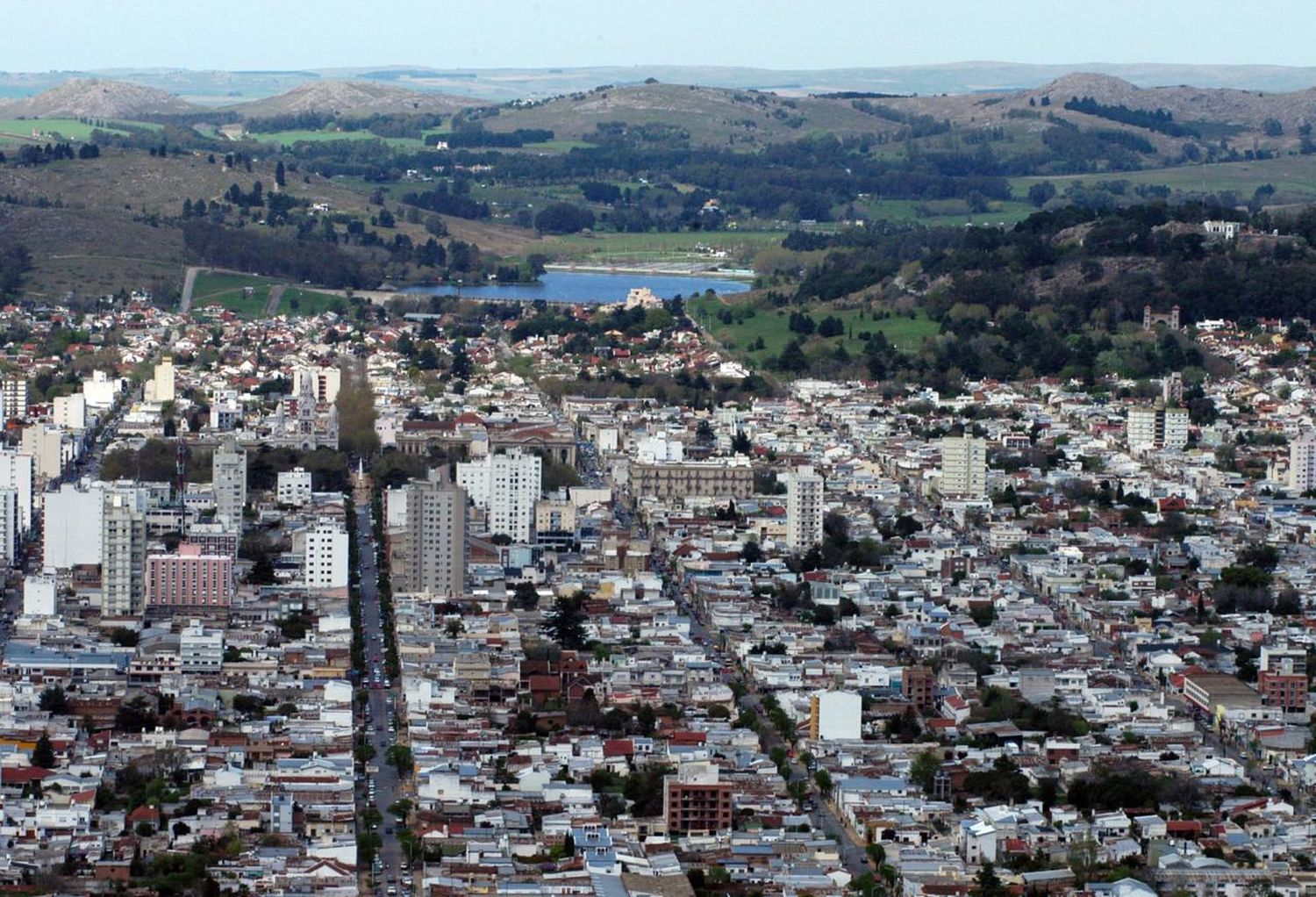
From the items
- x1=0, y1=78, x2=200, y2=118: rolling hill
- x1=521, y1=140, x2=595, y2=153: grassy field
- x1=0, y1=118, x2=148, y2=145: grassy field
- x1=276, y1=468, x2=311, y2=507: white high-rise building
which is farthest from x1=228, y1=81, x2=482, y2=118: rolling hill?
x1=276, y1=468, x2=311, y2=507: white high-rise building

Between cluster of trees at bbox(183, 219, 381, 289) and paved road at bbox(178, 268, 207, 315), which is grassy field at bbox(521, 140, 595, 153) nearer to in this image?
cluster of trees at bbox(183, 219, 381, 289)

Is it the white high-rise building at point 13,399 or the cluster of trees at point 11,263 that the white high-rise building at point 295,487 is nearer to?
the white high-rise building at point 13,399

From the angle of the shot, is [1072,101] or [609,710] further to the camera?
[1072,101]

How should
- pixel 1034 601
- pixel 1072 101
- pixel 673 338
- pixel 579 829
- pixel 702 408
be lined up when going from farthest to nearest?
pixel 1072 101, pixel 673 338, pixel 702 408, pixel 1034 601, pixel 579 829

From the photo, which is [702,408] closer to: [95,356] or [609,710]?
[95,356]

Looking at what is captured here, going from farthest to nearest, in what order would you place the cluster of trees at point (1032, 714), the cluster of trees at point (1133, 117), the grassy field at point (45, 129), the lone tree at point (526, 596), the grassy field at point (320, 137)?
the cluster of trees at point (1133, 117) → the grassy field at point (320, 137) → the grassy field at point (45, 129) → the lone tree at point (526, 596) → the cluster of trees at point (1032, 714)

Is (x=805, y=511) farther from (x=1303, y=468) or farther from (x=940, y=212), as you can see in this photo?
(x=940, y=212)

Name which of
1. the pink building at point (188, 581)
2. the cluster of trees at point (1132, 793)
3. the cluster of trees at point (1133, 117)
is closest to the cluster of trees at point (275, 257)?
the pink building at point (188, 581)

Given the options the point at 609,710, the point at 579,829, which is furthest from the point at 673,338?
the point at 579,829
